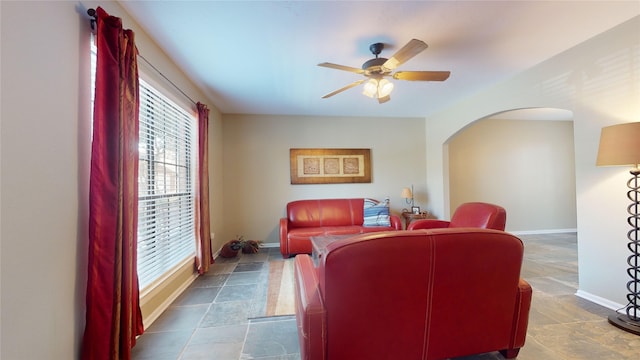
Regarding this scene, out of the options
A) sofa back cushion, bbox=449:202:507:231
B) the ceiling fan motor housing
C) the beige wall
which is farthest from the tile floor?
the beige wall

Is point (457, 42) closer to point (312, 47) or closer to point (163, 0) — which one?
point (312, 47)

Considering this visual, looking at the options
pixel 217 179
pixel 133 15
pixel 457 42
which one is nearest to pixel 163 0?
pixel 133 15

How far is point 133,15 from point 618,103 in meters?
4.14

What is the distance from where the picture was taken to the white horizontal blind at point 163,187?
223 centimetres

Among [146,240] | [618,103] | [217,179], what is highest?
[618,103]

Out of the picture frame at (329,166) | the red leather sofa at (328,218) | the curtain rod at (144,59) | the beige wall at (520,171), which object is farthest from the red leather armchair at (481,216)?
the curtain rod at (144,59)

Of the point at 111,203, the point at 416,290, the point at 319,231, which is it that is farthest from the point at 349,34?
the point at 319,231

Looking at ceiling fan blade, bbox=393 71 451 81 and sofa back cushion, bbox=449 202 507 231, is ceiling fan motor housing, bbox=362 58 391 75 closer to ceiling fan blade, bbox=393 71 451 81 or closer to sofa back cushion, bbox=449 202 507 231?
ceiling fan blade, bbox=393 71 451 81

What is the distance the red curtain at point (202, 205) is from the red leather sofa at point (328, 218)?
1.16 m

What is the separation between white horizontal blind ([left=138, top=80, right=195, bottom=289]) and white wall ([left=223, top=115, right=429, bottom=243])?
1518mm

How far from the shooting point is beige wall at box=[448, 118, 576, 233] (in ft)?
17.7

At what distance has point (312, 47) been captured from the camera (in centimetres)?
242

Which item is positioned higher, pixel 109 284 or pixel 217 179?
pixel 217 179

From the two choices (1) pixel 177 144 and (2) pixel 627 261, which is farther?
(1) pixel 177 144
